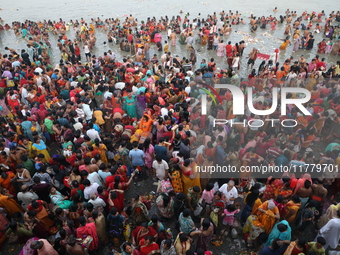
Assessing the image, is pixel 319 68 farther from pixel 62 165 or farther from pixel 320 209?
pixel 62 165

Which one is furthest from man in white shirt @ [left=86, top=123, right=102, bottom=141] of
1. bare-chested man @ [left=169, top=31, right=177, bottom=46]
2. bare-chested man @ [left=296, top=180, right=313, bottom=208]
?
bare-chested man @ [left=169, top=31, right=177, bottom=46]

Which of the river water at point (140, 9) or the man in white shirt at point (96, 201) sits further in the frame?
the river water at point (140, 9)

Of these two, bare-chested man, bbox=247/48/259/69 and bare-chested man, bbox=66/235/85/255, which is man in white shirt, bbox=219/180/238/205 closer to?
bare-chested man, bbox=66/235/85/255

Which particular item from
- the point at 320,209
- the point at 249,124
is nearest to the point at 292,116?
the point at 249,124

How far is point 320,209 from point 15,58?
14248 millimetres

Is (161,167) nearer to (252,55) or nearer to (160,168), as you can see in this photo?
(160,168)

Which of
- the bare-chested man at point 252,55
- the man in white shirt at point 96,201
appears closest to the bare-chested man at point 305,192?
the man in white shirt at point 96,201

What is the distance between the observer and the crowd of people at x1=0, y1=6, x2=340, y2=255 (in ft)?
15.3

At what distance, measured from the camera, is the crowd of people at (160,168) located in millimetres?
4676

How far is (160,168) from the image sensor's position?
584cm

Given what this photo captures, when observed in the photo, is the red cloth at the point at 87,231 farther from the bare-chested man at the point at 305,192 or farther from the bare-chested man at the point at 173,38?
the bare-chested man at the point at 173,38

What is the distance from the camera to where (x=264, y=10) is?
94.2 ft

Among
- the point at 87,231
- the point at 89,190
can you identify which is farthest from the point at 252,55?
the point at 87,231

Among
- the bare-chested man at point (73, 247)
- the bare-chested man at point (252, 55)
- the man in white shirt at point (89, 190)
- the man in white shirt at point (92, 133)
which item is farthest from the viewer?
the bare-chested man at point (252, 55)
